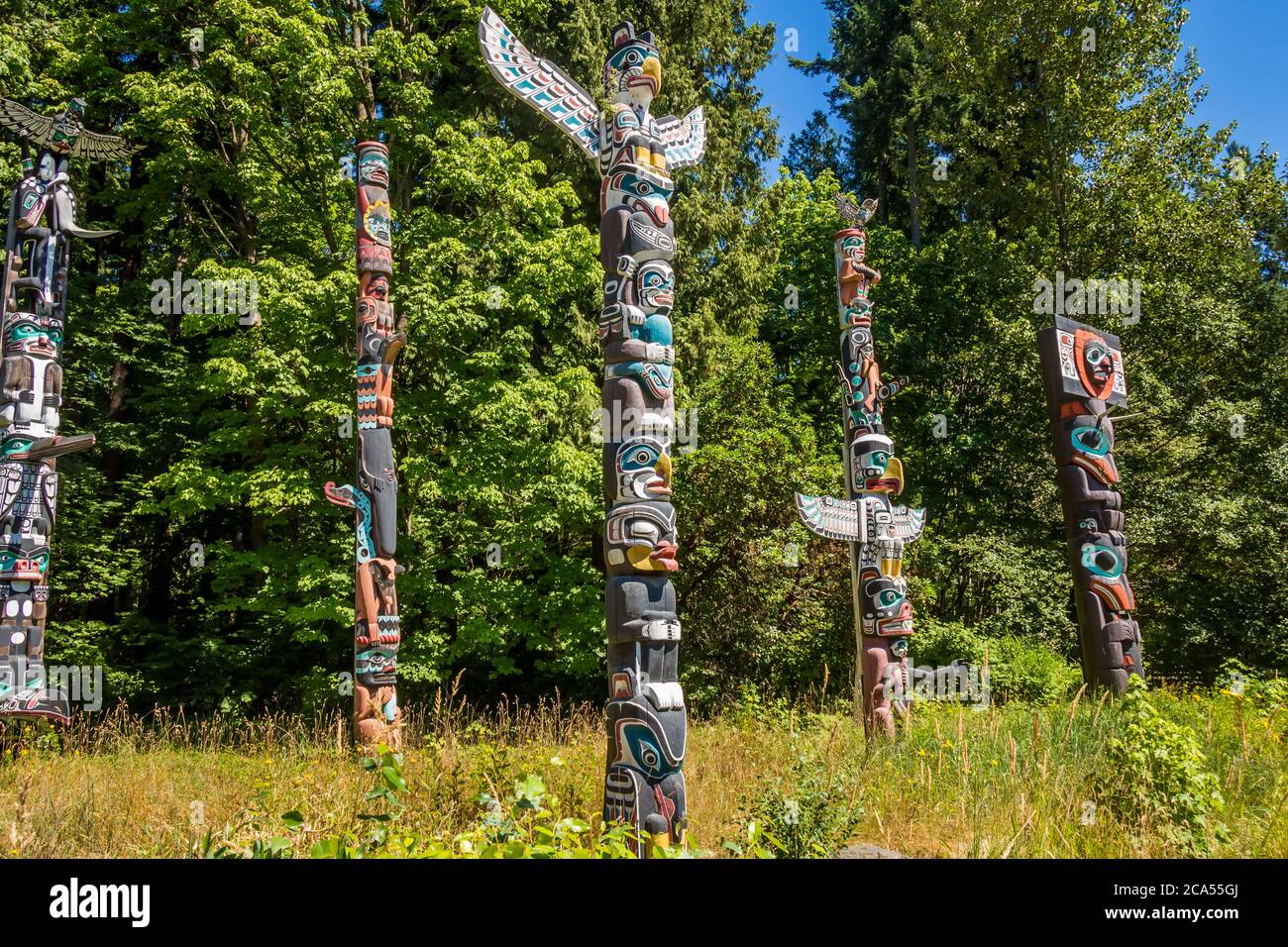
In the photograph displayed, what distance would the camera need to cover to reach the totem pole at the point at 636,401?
505cm

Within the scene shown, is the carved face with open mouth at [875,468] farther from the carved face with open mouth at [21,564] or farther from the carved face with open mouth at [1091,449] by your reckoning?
the carved face with open mouth at [21,564]

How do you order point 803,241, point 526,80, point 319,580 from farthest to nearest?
1. point 803,241
2. point 319,580
3. point 526,80

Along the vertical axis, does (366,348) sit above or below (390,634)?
above

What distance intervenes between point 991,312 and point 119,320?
16.8 meters

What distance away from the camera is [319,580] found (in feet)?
37.1

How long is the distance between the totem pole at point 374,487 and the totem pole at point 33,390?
2509 mm

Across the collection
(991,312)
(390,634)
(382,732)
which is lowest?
(382,732)

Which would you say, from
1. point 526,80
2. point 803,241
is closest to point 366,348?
point 526,80

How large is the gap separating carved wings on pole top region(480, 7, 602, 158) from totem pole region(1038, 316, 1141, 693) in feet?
17.8

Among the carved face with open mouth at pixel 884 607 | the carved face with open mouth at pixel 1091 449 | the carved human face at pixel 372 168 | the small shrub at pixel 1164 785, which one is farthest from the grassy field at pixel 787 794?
the carved human face at pixel 372 168

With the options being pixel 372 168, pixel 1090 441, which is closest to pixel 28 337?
pixel 372 168

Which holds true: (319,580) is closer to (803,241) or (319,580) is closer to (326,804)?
(326,804)

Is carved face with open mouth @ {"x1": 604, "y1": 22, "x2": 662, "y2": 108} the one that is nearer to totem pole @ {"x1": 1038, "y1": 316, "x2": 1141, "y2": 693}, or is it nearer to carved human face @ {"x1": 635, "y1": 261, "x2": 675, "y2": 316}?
carved human face @ {"x1": 635, "y1": 261, "x2": 675, "y2": 316}

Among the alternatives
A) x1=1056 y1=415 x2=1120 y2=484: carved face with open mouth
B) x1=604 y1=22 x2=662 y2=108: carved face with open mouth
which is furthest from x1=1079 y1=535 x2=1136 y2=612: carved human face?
x1=604 y1=22 x2=662 y2=108: carved face with open mouth
